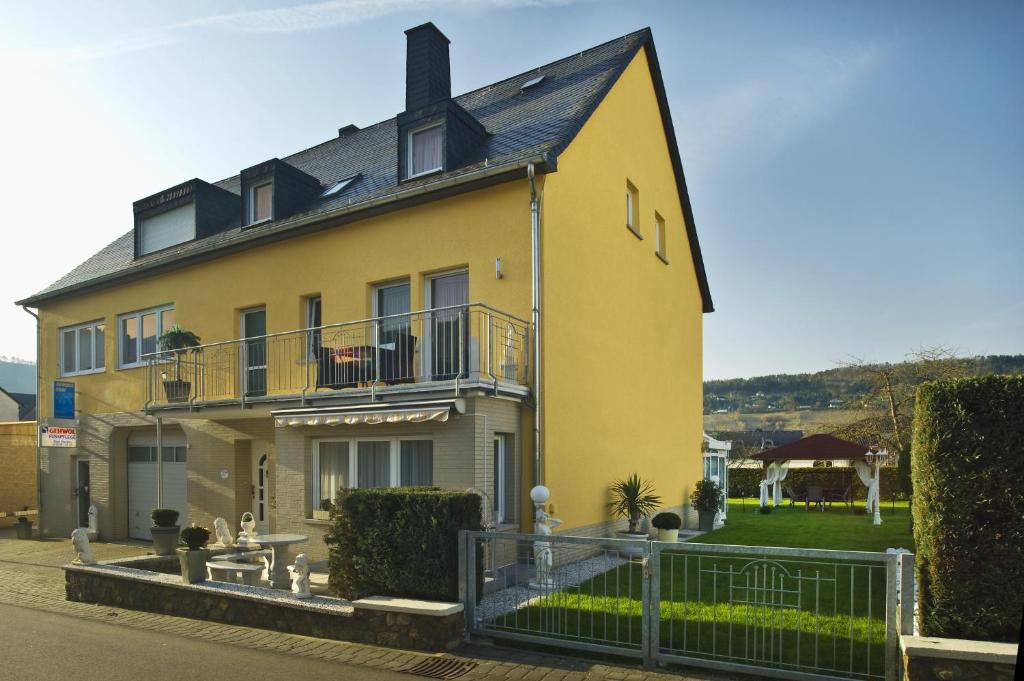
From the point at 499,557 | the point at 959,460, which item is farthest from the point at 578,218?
the point at 959,460

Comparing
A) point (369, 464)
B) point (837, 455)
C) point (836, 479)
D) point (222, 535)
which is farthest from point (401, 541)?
point (836, 479)

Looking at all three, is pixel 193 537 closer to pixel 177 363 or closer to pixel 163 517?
pixel 163 517

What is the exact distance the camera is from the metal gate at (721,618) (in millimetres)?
5848

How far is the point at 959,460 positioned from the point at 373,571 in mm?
5472

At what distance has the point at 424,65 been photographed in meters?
15.4

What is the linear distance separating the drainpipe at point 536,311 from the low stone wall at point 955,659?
6233 millimetres

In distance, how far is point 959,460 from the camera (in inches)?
213

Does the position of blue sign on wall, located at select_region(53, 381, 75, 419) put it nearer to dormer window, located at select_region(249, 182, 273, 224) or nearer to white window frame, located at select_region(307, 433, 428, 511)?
dormer window, located at select_region(249, 182, 273, 224)

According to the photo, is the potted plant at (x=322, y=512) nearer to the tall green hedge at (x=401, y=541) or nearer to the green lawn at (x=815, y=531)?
the tall green hedge at (x=401, y=541)

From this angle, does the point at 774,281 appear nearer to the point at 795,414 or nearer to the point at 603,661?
the point at 603,661

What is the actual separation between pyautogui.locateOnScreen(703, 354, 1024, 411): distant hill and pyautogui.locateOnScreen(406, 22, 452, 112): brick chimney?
96.1ft

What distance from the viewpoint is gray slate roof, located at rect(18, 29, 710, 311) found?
12.2m

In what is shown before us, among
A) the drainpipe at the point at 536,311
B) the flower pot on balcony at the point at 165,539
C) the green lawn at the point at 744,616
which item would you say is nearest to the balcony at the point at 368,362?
the drainpipe at the point at 536,311

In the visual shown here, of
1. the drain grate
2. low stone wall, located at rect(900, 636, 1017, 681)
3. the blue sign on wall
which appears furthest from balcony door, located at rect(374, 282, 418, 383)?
the blue sign on wall
